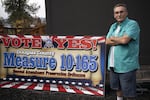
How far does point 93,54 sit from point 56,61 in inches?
27.7

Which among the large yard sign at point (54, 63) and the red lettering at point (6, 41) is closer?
the large yard sign at point (54, 63)

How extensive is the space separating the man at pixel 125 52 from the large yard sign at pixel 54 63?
0.99m

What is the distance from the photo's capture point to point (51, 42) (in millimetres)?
5336

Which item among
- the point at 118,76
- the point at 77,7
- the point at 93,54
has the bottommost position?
the point at 118,76

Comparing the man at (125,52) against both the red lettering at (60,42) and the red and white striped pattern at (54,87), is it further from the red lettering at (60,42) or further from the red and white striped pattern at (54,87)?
the red lettering at (60,42)

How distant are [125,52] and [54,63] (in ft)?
5.73

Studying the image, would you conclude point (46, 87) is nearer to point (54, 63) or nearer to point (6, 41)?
point (54, 63)

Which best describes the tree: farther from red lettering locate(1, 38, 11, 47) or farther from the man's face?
the man's face

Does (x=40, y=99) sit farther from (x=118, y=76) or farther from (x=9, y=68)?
(x=118, y=76)

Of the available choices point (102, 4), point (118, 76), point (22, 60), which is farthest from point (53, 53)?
point (102, 4)

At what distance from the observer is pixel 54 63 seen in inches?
212

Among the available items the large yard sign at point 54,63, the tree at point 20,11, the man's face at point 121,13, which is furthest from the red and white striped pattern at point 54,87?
the tree at point 20,11

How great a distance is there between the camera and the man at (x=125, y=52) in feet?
13.0

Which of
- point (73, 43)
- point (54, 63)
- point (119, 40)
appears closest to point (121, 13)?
point (119, 40)
